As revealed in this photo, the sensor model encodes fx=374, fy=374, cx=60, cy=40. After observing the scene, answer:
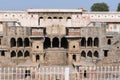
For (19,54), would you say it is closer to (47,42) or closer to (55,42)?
(47,42)

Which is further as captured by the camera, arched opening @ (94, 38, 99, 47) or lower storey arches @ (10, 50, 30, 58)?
arched opening @ (94, 38, 99, 47)

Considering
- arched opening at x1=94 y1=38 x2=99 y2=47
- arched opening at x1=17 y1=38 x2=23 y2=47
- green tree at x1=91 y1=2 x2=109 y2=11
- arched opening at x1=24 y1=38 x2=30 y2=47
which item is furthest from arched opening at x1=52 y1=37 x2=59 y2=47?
green tree at x1=91 y1=2 x2=109 y2=11


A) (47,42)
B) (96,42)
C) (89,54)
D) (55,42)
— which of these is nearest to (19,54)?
(47,42)

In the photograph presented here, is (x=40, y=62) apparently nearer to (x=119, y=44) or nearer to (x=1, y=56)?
(x=1, y=56)

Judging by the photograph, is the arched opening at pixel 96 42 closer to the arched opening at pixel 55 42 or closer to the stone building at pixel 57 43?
the stone building at pixel 57 43

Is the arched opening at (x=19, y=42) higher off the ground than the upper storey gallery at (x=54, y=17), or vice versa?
the upper storey gallery at (x=54, y=17)

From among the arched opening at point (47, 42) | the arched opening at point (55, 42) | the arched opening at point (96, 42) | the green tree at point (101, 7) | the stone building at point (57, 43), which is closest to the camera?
the stone building at point (57, 43)

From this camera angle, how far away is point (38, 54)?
50750mm

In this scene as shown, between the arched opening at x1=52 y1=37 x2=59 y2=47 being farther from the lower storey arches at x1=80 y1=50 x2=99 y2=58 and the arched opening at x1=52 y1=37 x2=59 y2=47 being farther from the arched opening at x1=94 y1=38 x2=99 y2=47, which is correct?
the arched opening at x1=94 y1=38 x2=99 y2=47

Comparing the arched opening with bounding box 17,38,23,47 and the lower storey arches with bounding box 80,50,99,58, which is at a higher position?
the arched opening with bounding box 17,38,23,47

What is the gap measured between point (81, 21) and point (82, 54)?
7.23 metres

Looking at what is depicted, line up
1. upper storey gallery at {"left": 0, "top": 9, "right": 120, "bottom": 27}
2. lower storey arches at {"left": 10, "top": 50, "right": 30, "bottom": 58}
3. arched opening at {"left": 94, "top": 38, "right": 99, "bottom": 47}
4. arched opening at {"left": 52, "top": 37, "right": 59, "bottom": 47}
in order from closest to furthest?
lower storey arches at {"left": 10, "top": 50, "right": 30, "bottom": 58} < arched opening at {"left": 94, "top": 38, "right": 99, "bottom": 47} < arched opening at {"left": 52, "top": 37, "right": 59, "bottom": 47} < upper storey gallery at {"left": 0, "top": 9, "right": 120, "bottom": 27}

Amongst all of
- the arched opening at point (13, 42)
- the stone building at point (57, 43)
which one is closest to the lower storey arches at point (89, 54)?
the stone building at point (57, 43)

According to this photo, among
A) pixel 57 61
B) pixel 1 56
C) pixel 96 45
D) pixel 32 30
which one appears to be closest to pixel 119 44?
pixel 96 45
